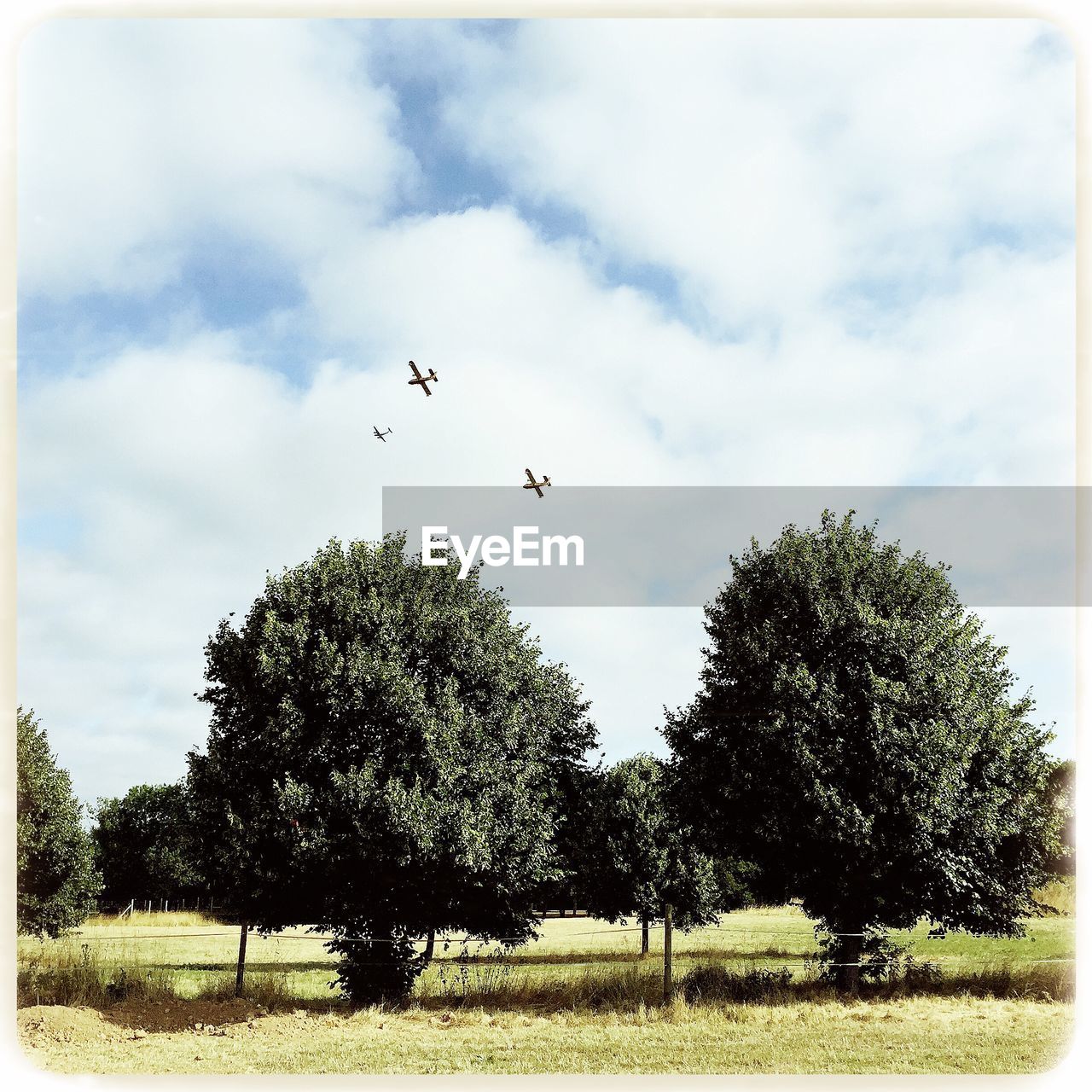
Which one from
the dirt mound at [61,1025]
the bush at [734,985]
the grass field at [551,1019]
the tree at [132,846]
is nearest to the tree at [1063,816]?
the grass field at [551,1019]

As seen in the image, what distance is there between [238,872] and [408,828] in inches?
172

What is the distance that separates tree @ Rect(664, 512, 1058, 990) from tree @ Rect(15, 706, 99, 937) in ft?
68.7

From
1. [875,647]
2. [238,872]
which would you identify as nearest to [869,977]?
[875,647]

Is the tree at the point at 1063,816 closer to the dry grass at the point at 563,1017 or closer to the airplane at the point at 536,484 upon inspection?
the dry grass at the point at 563,1017

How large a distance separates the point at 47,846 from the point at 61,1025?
14.4 meters

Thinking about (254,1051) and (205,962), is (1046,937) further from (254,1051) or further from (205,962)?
(205,962)

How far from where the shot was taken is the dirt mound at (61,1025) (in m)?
16.7

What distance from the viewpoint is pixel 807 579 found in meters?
20.5

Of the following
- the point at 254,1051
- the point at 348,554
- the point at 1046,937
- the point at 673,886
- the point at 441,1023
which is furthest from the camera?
the point at 673,886

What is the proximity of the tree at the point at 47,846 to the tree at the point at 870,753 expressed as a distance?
68.7ft

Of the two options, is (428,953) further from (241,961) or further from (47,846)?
(47,846)

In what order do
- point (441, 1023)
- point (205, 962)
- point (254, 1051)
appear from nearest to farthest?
point (254, 1051)
point (441, 1023)
point (205, 962)

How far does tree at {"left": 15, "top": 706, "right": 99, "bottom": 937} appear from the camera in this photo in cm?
2761

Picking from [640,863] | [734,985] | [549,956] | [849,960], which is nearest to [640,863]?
[640,863]
